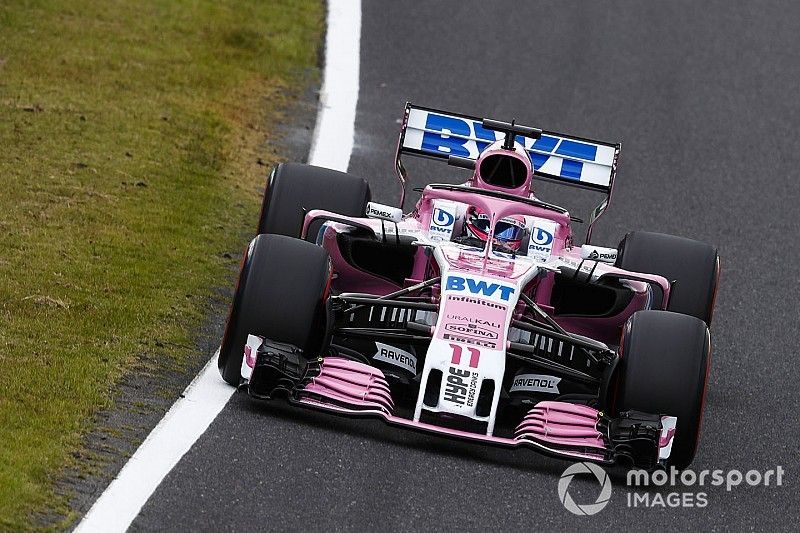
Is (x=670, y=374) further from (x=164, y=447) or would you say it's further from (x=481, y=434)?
(x=164, y=447)

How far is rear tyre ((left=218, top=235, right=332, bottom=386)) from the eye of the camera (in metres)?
8.47

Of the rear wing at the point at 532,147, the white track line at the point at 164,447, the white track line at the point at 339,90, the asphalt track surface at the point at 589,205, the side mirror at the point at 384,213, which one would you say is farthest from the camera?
the white track line at the point at 339,90

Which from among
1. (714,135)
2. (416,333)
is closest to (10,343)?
(416,333)

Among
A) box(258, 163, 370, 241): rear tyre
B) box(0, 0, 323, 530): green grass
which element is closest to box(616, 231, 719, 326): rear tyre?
box(258, 163, 370, 241): rear tyre

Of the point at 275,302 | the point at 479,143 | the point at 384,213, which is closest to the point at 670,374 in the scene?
the point at 275,302

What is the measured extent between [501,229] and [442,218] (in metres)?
0.36

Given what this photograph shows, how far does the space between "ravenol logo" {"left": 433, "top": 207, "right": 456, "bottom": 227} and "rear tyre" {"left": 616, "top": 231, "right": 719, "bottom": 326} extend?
44.9 inches

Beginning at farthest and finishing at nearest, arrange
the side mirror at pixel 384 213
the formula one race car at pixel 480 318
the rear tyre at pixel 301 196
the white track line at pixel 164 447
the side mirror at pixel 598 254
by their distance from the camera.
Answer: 1. the rear tyre at pixel 301 196
2. the side mirror at pixel 384 213
3. the side mirror at pixel 598 254
4. the formula one race car at pixel 480 318
5. the white track line at pixel 164 447

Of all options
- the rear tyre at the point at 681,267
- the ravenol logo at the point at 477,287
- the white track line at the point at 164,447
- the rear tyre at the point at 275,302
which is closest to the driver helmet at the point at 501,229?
the rear tyre at the point at 681,267

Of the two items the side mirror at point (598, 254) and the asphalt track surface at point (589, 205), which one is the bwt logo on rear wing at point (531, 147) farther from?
the asphalt track surface at point (589, 205)

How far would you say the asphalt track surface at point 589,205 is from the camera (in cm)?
745

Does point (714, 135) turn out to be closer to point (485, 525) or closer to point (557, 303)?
point (557, 303)

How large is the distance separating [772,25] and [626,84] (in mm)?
3179

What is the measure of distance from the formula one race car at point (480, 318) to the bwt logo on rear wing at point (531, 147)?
21cm
